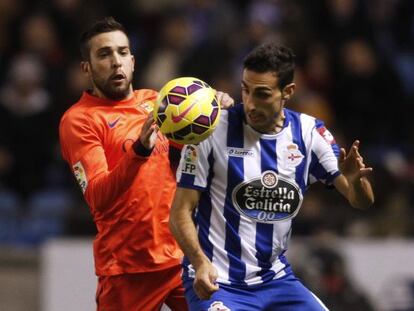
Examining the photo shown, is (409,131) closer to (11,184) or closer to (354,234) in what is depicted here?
(354,234)

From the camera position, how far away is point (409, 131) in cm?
1256

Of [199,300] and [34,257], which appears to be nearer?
[199,300]

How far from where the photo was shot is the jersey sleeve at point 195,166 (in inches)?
253

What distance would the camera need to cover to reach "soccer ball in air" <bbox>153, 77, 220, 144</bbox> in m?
6.20

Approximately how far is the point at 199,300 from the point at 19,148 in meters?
6.30

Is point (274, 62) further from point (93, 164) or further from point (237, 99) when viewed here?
point (237, 99)

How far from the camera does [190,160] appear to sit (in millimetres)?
6438

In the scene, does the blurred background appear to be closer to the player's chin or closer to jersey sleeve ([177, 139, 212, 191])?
the player's chin

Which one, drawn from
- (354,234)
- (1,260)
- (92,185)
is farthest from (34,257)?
(92,185)

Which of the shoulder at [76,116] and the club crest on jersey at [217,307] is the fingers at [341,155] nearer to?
the club crest on jersey at [217,307]

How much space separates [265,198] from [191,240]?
1.67ft

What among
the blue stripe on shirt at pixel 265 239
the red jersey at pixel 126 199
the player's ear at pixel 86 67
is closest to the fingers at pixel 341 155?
the blue stripe on shirt at pixel 265 239

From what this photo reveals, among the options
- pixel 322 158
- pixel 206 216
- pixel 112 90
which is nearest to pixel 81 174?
pixel 112 90

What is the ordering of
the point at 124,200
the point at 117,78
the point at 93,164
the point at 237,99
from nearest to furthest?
the point at 93,164 < the point at 124,200 < the point at 117,78 < the point at 237,99
